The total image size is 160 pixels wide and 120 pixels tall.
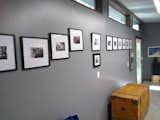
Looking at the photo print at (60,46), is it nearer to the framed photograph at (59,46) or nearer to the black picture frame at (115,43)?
the framed photograph at (59,46)

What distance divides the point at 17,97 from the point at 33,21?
772mm

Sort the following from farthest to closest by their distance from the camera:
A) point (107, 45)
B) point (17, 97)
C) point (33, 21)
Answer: point (107, 45) → point (33, 21) → point (17, 97)

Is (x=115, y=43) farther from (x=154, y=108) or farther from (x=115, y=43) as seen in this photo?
(x=154, y=108)

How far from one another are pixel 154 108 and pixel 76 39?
3.43 meters

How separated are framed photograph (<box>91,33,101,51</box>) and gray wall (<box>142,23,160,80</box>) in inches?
230

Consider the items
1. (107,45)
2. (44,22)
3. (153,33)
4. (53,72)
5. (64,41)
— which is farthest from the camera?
(153,33)

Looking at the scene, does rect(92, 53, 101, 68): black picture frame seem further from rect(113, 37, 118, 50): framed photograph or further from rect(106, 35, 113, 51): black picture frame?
rect(113, 37, 118, 50): framed photograph

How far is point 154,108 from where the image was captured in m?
4.95

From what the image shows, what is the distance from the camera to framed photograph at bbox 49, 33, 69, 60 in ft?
7.22

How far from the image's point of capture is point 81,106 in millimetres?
2838

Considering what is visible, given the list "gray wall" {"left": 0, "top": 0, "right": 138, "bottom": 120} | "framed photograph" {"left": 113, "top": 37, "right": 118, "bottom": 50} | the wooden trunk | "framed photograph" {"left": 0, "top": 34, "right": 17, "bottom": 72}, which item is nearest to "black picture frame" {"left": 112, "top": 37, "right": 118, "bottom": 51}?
"framed photograph" {"left": 113, "top": 37, "right": 118, "bottom": 50}

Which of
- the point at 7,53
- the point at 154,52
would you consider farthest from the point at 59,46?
the point at 154,52

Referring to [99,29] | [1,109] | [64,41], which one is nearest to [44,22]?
[64,41]

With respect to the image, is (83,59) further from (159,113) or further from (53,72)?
(159,113)
